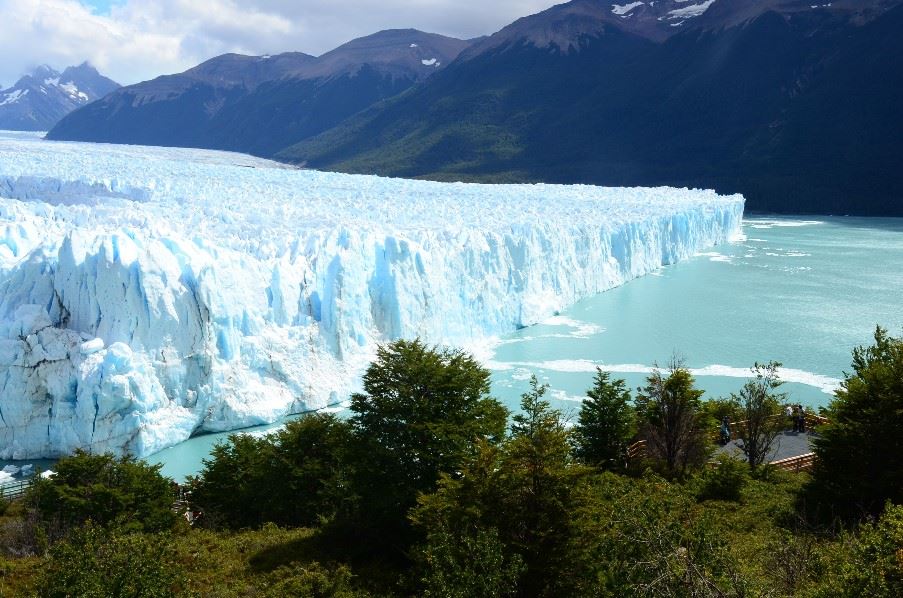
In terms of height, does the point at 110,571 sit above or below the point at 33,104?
below

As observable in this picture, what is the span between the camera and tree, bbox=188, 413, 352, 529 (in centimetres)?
1038

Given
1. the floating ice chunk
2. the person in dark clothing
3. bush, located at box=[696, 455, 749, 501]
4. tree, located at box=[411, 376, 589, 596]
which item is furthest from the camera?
the floating ice chunk

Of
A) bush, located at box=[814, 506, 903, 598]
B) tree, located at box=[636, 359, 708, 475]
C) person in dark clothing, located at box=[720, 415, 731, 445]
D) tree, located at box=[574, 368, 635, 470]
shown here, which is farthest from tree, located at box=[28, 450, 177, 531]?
person in dark clothing, located at box=[720, 415, 731, 445]

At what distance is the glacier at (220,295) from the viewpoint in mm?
13438

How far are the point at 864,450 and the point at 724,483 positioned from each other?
1801 mm

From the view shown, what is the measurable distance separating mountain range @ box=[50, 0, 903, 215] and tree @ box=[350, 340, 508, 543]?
59.6m

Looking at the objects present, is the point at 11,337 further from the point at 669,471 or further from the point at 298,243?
the point at 669,471

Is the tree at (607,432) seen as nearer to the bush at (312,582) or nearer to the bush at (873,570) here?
the bush at (312,582)

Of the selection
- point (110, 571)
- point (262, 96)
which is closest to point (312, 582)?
point (110, 571)

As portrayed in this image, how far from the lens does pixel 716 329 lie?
912 inches

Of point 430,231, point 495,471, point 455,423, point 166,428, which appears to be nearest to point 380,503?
point 455,423

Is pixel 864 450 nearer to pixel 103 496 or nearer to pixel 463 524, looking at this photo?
pixel 463 524

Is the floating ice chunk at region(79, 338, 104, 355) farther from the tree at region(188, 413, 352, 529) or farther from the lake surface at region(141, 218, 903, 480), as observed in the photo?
the tree at region(188, 413, 352, 529)

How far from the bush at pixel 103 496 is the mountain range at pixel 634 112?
61523 millimetres
